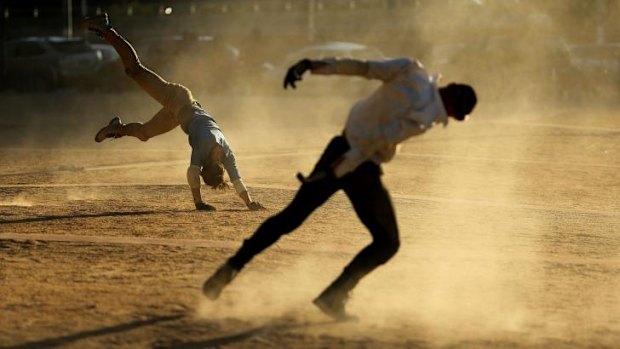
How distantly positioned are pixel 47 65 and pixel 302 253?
27.1 meters

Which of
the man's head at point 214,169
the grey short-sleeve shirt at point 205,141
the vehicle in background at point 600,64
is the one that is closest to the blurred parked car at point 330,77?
the vehicle in background at point 600,64

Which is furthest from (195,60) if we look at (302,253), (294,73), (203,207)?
(294,73)

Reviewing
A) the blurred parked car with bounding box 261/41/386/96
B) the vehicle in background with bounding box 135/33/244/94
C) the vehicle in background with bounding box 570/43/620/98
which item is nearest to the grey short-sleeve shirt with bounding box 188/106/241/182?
the blurred parked car with bounding box 261/41/386/96

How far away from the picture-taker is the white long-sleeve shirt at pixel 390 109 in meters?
7.45

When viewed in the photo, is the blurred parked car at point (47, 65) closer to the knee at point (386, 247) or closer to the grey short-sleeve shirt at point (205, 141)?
the grey short-sleeve shirt at point (205, 141)

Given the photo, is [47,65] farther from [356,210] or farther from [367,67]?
[367,67]

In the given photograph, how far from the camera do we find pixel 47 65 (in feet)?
118

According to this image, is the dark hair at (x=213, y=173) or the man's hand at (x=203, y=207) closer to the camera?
the dark hair at (x=213, y=173)

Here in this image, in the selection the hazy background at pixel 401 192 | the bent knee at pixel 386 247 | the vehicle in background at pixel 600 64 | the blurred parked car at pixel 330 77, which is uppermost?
the bent knee at pixel 386 247

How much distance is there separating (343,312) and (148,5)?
47492 millimetres

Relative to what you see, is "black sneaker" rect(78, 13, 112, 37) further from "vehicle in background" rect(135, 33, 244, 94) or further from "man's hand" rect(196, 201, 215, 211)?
"vehicle in background" rect(135, 33, 244, 94)

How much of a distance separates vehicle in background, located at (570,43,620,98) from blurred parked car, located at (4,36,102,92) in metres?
13.0

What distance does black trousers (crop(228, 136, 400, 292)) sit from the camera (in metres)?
7.65

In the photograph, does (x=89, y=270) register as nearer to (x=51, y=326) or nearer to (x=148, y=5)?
(x=51, y=326)
